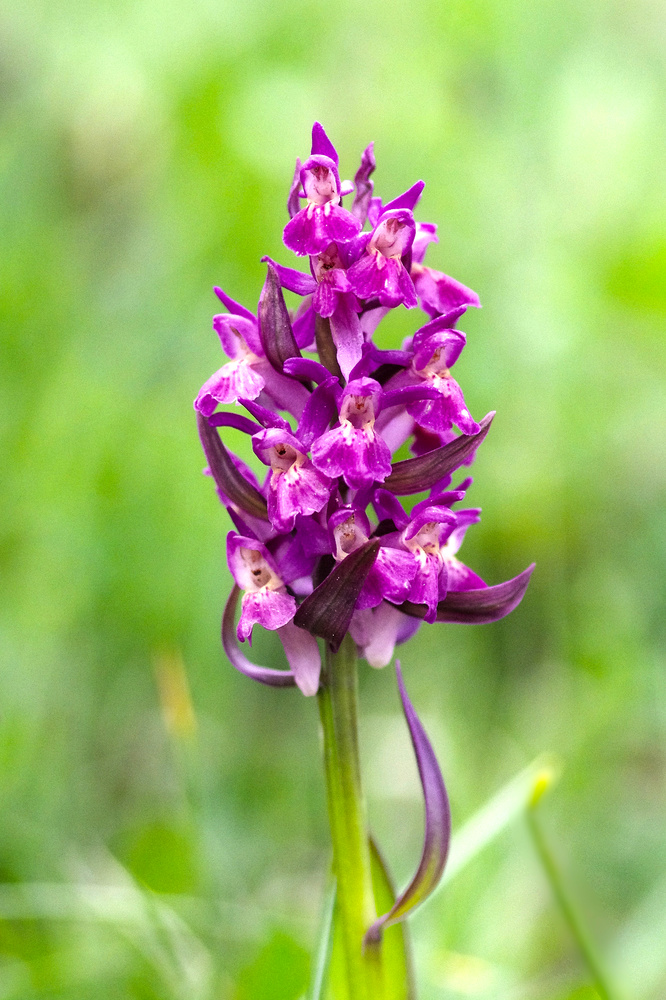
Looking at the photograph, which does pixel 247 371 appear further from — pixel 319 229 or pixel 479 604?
pixel 479 604

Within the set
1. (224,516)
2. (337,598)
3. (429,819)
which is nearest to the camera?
(337,598)

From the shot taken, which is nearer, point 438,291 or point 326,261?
point 326,261

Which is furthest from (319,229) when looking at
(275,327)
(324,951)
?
(324,951)

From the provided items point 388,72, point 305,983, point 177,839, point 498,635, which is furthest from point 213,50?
point 305,983

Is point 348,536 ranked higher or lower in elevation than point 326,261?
lower

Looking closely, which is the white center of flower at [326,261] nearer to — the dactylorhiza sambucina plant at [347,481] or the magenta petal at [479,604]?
the dactylorhiza sambucina plant at [347,481]

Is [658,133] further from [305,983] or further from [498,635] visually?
[305,983]
